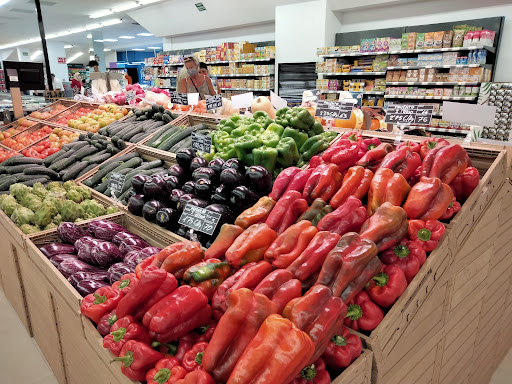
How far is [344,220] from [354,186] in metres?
0.25

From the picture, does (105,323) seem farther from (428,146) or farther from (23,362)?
(23,362)

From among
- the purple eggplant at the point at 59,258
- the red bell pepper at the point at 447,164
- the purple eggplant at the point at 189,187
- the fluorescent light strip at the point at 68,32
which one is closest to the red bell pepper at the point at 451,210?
the red bell pepper at the point at 447,164

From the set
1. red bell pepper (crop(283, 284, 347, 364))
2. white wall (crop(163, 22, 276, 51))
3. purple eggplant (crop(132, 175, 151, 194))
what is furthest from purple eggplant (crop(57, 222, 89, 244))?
white wall (crop(163, 22, 276, 51))

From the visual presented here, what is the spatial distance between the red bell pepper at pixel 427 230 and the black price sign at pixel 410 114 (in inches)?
36.8

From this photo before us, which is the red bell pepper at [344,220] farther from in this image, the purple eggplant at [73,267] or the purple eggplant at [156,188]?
the purple eggplant at [73,267]

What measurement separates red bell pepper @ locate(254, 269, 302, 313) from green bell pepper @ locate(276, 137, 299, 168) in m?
1.08

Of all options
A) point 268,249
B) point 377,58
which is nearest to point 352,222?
point 268,249

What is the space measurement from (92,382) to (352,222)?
1.37 meters

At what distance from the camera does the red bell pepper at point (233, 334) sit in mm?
1014

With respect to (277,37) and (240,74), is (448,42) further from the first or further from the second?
(240,74)

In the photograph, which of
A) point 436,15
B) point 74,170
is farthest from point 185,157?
point 436,15

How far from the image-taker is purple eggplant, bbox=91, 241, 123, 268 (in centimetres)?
209

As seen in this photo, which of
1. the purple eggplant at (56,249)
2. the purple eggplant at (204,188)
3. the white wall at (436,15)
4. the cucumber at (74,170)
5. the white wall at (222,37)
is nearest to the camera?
the purple eggplant at (204,188)

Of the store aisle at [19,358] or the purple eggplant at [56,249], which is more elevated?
the purple eggplant at [56,249]
